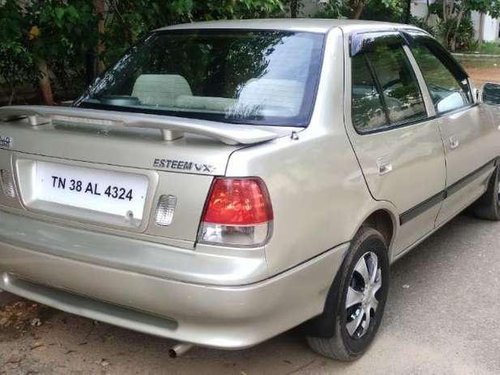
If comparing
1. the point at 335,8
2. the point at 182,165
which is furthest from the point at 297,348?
the point at 335,8

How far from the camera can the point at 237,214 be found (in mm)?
2512

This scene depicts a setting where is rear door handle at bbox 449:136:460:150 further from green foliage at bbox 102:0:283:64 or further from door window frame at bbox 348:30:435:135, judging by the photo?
green foliage at bbox 102:0:283:64

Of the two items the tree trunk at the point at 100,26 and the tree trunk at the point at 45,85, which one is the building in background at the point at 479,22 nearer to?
the tree trunk at the point at 45,85

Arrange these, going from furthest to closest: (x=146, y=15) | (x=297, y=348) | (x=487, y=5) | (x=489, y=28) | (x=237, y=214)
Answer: (x=489, y=28), (x=487, y=5), (x=146, y=15), (x=297, y=348), (x=237, y=214)

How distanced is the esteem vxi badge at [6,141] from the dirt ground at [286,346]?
1.07 metres

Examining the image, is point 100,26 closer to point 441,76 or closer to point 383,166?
point 441,76

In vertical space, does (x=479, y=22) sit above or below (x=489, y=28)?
above

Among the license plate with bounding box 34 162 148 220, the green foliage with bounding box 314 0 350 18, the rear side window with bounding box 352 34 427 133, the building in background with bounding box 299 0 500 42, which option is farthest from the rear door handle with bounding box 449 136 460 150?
the building in background with bounding box 299 0 500 42

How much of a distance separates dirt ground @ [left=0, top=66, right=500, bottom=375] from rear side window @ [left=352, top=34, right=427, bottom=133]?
1.14m

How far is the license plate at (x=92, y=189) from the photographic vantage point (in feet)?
8.70

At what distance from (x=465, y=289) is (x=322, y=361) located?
4.53ft

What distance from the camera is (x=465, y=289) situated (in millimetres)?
4168

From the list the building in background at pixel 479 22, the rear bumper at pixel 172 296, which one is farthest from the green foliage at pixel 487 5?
the rear bumper at pixel 172 296

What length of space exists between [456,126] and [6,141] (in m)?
2.76
